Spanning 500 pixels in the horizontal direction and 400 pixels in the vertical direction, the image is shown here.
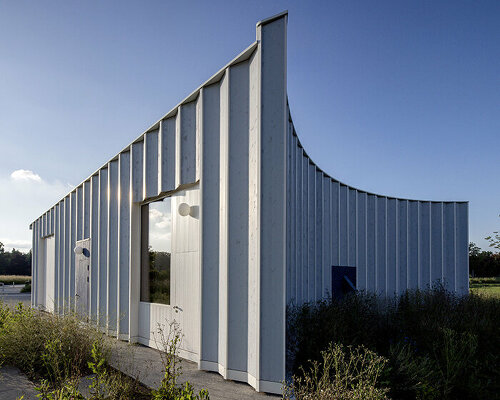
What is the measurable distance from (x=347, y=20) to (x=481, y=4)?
2766 millimetres

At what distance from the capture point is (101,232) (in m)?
9.42

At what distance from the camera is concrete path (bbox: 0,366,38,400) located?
15.0ft

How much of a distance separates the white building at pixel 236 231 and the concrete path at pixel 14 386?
2189 mm

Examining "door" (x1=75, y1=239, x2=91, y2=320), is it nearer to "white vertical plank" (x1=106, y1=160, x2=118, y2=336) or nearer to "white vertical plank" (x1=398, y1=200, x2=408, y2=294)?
"white vertical plank" (x1=106, y1=160, x2=118, y2=336)

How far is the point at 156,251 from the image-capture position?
7551 mm

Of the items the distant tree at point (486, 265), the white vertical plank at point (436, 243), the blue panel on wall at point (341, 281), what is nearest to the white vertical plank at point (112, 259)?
the blue panel on wall at point (341, 281)

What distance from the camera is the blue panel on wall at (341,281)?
909 cm

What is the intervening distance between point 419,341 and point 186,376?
3.39 meters

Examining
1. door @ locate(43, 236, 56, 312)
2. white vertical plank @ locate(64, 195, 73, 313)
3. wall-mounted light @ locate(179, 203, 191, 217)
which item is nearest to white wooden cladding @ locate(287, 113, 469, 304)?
wall-mounted light @ locate(179, 203, 191, 217)

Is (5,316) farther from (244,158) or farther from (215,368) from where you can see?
(244,158)

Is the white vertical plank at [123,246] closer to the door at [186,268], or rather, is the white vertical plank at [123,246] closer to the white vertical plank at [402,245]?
the door at [186,268]

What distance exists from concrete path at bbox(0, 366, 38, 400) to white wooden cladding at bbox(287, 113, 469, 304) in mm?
3881

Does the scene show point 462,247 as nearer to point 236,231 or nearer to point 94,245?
point 236,231

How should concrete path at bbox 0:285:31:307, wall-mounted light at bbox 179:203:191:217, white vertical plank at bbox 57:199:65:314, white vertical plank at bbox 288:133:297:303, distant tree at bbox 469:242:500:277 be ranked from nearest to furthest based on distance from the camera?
wall-mounted light at bbox 179:203:191:217 < white vertical plank at bbox 288:133:297:303 < white vertical plank at bbox 57:199:65:314 < concrete path at bbox 0:285:31:307 < distant tree at bbox 469:242:500:277
